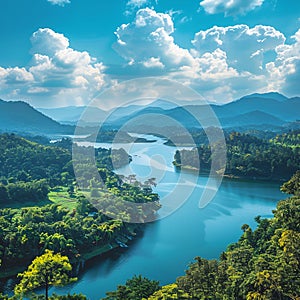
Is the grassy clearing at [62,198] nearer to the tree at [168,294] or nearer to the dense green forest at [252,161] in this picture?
the tree at [168,294]

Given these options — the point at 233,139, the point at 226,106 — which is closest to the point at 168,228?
the point at 233,139

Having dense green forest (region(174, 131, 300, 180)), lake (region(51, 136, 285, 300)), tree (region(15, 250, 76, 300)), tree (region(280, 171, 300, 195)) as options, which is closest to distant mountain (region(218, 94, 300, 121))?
dense green forest (region(174, 131, 300, 180))

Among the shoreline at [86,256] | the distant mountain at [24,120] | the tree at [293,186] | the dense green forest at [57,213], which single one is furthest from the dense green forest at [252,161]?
the distant mountain at [24,120]

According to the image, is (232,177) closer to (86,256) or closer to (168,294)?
(86,256)

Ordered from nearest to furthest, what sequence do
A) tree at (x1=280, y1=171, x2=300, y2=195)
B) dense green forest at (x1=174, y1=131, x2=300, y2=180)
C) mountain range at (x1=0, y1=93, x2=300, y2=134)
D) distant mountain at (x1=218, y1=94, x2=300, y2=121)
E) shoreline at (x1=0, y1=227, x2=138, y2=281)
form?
1. shoreline at (x1=0, y1=227, x2=138, y2=281)
2. tree at (x1=280, y1=171, x2=300, y2=195)
3. dense green forest at (x1=174, y1=131, x2=300, y2=180)
4. mountain range at (x1=0, y1=93, x2=300, y2=134)
5. distant mountain at (x1=218, y1=94, x2=300, y2=121)

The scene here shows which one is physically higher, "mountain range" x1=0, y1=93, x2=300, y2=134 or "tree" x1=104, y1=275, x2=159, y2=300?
"mountain range" x1=0, y1=93, x2=300, y2=134

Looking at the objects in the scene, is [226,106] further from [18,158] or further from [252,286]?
[252,286]

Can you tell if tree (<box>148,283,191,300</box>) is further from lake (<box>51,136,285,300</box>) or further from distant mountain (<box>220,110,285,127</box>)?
distant mountain (<box>220,110,285,127</box>)
